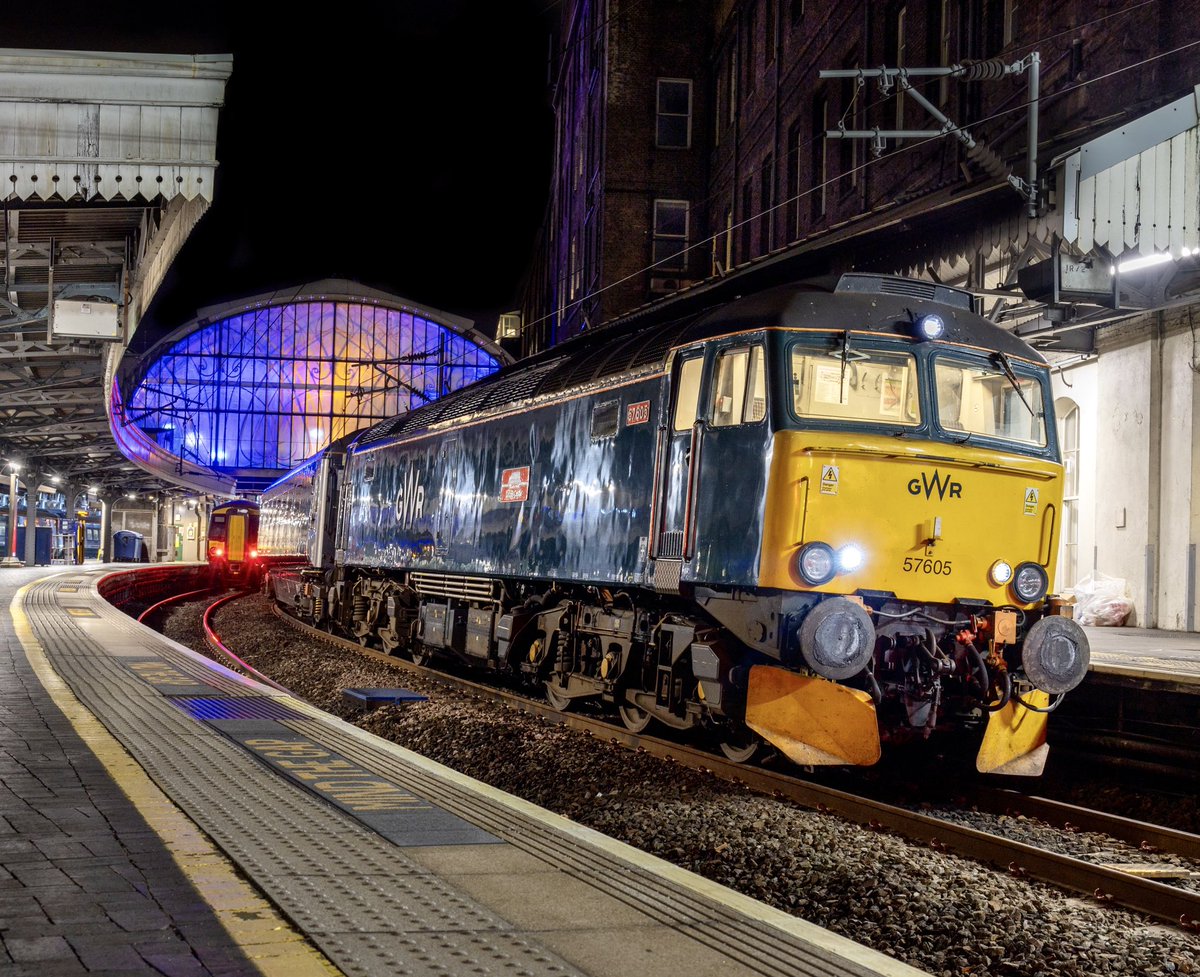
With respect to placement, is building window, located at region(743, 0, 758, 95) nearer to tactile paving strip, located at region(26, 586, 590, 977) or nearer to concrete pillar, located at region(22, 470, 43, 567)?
tactile paving strip, located at region(26, 586, 590, 977)

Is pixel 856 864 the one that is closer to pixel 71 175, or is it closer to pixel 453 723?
pixel 453 723

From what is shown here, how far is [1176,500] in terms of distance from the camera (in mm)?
15828

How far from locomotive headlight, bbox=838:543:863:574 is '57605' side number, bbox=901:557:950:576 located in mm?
376

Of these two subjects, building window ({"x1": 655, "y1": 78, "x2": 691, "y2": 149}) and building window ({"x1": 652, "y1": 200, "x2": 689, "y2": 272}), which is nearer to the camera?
building window ({"x1": 652, "y1": 200, "x2": 689, "y2": 272})

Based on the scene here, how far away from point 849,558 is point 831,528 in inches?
9.7

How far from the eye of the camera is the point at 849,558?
8438 mm

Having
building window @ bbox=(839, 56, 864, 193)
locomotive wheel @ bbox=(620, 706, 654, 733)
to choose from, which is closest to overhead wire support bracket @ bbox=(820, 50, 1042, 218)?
locomotive wheel @ bbox=(620, 706, 654, 733)

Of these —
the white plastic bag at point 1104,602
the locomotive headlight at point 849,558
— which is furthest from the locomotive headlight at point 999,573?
the white plastic bag at point 1104,602

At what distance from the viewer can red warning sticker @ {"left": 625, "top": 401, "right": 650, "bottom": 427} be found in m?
10.1

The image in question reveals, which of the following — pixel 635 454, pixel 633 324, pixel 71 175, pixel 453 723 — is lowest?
pixel 453 723

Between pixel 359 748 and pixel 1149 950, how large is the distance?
15.5ft

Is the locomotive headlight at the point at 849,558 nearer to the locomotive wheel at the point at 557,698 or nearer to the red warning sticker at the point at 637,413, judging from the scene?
the red warning sticker at the point at 637,413

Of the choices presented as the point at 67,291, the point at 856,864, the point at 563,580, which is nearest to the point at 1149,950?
the point at 856,864

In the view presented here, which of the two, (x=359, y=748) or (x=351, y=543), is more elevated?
(x=351, y=543)
